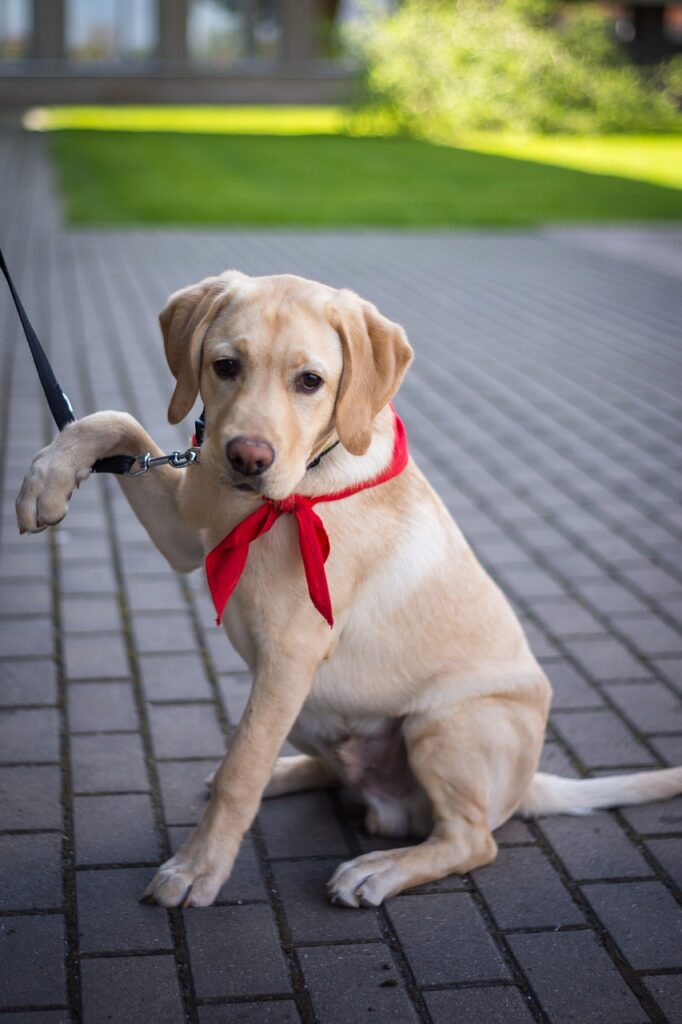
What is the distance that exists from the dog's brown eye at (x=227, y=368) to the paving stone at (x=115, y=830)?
131 centimetres

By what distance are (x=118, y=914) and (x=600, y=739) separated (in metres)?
1.74

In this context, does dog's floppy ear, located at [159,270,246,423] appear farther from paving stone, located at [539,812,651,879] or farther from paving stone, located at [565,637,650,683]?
paving stone, located at [565,637,650,683]

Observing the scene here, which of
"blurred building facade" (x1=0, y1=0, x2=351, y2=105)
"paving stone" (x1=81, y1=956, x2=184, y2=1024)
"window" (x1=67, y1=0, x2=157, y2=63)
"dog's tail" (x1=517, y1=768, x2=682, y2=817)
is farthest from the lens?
"window" (x1=67, y1=0, x2=157, y2=63)

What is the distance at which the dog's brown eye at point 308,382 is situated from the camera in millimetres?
2797

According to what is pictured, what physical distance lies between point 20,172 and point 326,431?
16960 mm

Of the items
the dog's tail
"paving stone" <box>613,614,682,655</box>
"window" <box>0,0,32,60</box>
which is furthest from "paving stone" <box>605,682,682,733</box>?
"window" <box>0,0,32,60</box>

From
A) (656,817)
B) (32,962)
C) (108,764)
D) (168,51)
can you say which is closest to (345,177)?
(108,764)

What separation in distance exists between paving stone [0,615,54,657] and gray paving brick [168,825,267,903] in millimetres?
1201

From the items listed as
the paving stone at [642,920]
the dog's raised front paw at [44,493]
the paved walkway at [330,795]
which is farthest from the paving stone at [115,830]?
the paving stone at [642,920]

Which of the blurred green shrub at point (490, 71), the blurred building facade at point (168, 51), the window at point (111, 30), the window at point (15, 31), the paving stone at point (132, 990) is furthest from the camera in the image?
the window at point (111, 30)

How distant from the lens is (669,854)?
11.1 ft

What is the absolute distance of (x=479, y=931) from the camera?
9.81 ft

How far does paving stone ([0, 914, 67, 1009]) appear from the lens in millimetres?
2631

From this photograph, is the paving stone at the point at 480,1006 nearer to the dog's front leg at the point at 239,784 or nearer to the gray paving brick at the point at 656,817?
the dog's front leg at the point at 239,784
